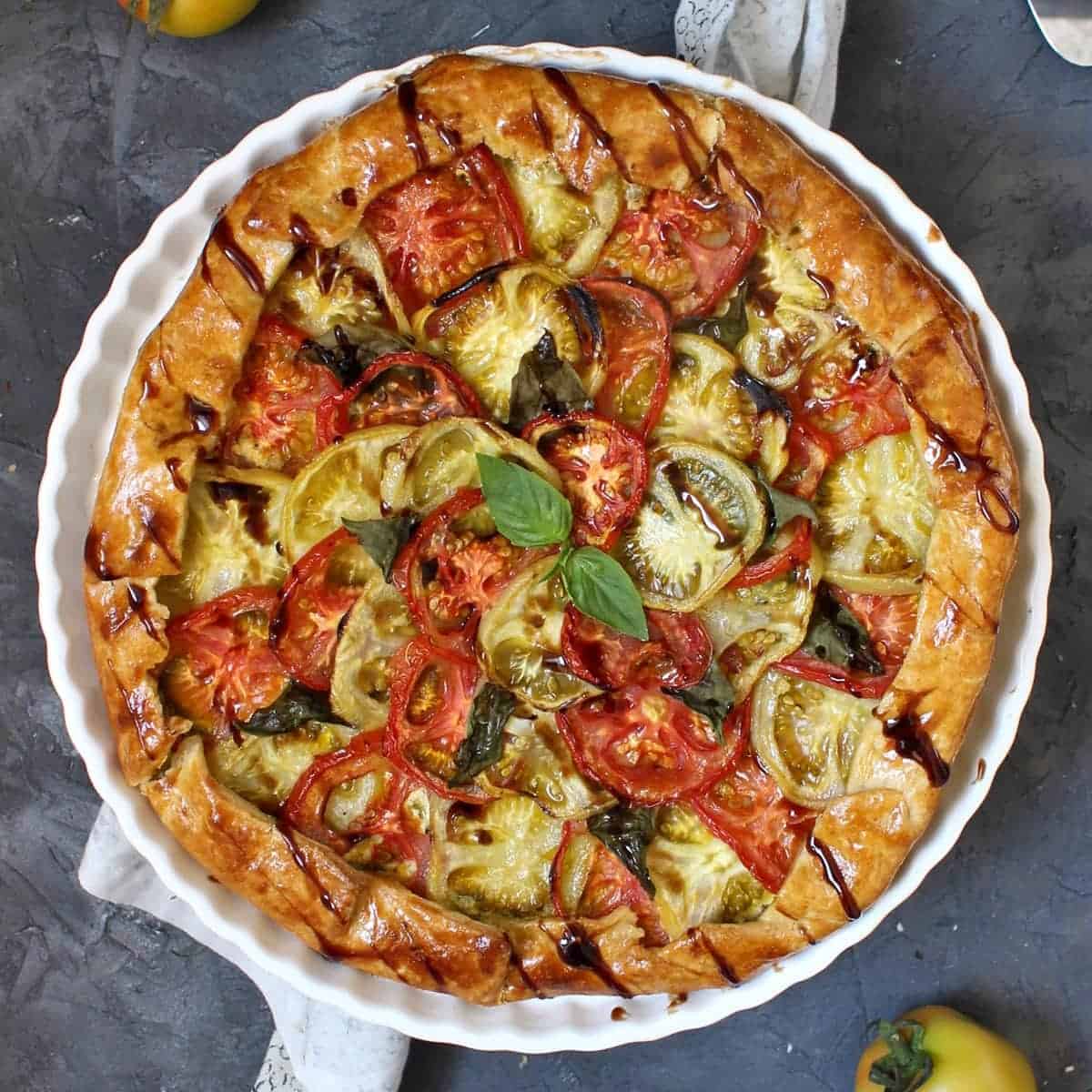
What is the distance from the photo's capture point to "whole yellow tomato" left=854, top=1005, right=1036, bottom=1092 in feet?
10.2

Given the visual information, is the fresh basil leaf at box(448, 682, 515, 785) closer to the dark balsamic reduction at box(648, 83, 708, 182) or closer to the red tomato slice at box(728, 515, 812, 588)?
the red tomato slice at box(728, 515, 812, 588)

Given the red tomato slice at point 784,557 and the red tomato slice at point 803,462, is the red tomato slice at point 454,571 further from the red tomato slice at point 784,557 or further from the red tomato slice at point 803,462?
the red tomato slice at point 803,462

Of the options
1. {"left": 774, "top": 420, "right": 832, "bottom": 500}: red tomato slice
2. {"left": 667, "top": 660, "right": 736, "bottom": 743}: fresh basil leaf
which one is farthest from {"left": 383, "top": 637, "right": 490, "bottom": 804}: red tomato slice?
{"left": 774, "top": 420, "right": 832, "bottom": 500}: red tomato slice

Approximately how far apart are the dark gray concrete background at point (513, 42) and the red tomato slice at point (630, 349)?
944 millimetres

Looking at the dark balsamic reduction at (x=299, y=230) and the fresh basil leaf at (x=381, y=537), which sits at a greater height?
the dark balsamic reduction at (x=299, y=230)

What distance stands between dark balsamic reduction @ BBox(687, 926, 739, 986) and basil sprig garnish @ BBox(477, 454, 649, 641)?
687 mm

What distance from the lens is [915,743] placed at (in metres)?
2.66

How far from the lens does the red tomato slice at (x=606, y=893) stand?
277 centimetres

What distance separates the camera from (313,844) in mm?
2744

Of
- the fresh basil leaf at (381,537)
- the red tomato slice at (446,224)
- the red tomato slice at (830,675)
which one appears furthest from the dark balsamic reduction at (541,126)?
the red tomato slice at (830,675)

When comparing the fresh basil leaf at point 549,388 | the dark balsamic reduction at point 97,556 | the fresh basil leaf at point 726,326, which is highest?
the fresh basil leaf at point 726,326

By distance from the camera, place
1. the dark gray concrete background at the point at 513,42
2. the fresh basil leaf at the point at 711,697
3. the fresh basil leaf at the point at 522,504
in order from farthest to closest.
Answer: the dark gray concrete background at the point at 513,42 → the fresh basil leaf at the point at 711,697 → the fresh basil leaf at the point at 522,504

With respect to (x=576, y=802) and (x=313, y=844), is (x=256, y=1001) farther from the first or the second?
(x=576, y=802)

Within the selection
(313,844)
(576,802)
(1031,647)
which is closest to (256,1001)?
(313,844)
